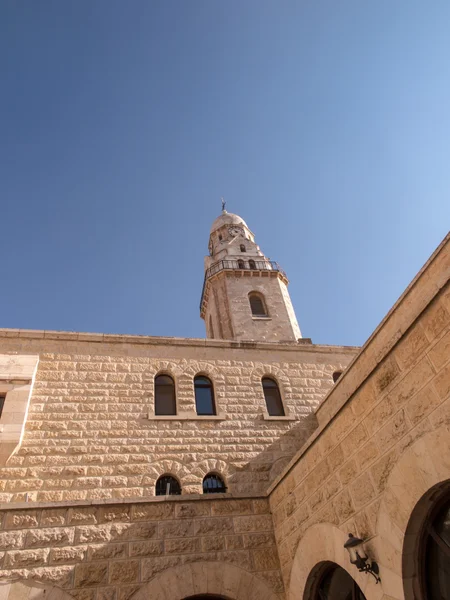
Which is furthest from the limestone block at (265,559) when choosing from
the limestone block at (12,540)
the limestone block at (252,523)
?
the limestone block at (12,540)

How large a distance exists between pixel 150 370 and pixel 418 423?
7.26 metres

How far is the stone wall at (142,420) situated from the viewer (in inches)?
328

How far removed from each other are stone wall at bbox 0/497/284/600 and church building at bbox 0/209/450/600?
0.07 ft

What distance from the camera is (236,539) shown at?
293 inches

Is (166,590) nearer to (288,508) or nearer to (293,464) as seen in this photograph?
(288,508)

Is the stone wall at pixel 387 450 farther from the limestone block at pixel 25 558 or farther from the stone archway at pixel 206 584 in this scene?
the limestone block at pixel 25 558

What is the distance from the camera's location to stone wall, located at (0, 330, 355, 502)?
834 cm

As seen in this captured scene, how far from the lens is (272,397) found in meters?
11.0

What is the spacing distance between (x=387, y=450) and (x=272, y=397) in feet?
21.0

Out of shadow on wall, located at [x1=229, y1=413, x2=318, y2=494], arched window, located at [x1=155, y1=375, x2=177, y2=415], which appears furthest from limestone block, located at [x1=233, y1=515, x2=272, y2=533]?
arched window, located at [x1=155, y1=375, x2=177, y2=415]

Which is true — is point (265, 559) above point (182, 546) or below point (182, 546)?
below

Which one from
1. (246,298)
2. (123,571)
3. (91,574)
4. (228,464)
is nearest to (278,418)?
(228,464)

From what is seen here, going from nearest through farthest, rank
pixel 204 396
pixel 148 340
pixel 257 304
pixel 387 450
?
pixel 387 450 < pixel 204 396 < pixel 148 340 < pixel 257 304

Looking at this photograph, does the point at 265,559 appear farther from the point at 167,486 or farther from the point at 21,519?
the point at 21,519
